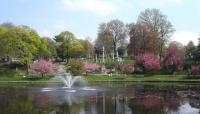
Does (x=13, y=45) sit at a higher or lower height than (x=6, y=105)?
higher

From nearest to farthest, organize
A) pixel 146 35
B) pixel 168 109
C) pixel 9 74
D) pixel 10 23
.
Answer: pixel 168 109
pixel 9 74
pixel 146 35
pixel 10 23

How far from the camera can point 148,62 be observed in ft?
294

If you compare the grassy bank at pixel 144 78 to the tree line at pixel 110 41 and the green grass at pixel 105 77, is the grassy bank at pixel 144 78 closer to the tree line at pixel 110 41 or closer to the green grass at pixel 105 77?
the green grass at pixel 105 77

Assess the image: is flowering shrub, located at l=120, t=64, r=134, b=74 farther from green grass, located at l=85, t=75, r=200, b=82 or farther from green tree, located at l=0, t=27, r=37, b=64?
green tree, located at l=0, t=27, r=37, b=64

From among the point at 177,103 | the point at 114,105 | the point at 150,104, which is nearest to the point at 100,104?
the point at 114,105

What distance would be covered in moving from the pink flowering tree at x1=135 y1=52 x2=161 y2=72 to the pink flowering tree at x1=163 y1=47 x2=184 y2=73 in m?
2.60

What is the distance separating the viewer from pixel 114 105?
36656 mm

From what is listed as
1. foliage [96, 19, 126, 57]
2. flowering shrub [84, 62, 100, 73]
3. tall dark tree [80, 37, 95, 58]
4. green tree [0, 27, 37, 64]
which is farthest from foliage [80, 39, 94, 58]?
green tree [0, 27, 37, 64]

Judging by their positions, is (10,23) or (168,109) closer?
(168,109)

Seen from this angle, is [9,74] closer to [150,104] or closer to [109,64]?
[109,64]

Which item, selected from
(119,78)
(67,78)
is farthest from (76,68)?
(67,78)

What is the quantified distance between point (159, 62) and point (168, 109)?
59.3 m

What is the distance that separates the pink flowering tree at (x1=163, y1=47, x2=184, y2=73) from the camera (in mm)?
91375

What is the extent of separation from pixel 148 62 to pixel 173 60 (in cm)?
620
